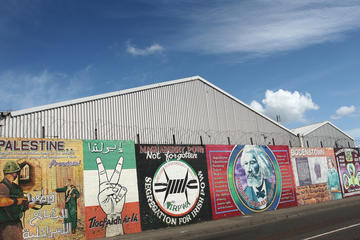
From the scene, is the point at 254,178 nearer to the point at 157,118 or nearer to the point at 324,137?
the point at 157,118

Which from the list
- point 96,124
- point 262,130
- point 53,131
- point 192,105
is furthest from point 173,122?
point 262,130

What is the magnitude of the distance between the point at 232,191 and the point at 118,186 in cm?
732

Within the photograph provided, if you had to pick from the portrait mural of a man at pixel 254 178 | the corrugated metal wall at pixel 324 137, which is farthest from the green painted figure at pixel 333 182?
the corrugated metal wall at pixel 324 137

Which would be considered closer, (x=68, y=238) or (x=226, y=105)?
(x=68, y=238)

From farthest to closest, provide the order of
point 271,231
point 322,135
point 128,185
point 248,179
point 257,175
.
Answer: point 322,135
point 257,175
point 248,179
point 128,185
point 271,231

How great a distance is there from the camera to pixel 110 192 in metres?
13.7

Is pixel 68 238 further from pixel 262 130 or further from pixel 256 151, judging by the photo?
pixel 262 130

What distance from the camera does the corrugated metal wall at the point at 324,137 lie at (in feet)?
116

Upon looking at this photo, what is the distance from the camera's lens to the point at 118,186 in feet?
45.9

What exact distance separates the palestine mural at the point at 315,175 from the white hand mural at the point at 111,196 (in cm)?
1382

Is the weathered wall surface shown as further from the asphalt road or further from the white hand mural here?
the asphalt road

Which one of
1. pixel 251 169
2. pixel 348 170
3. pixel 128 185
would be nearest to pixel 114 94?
pixel 128 185

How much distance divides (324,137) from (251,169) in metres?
25.0

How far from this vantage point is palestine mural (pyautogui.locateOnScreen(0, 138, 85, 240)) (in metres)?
11.4
